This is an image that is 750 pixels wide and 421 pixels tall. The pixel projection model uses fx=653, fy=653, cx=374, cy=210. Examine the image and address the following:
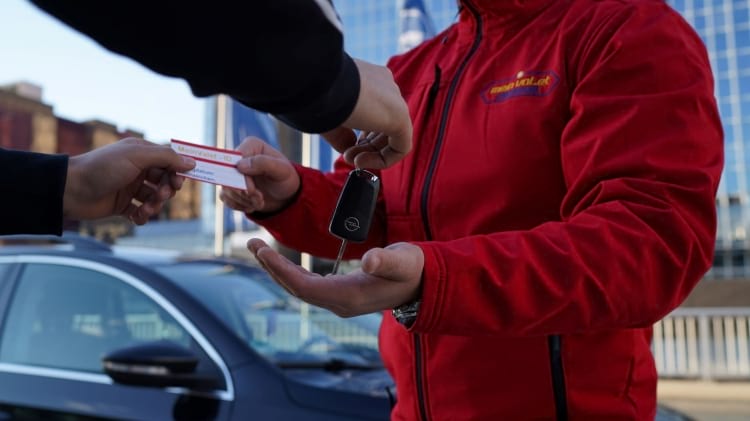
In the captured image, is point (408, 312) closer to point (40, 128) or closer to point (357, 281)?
point (357, 281)

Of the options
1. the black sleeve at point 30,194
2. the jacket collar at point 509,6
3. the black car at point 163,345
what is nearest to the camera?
the black sleeve at point 30,194

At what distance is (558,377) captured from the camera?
119 cm

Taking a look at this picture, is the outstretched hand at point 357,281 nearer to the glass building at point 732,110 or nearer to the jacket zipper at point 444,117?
the jacket zipper at point 444,117

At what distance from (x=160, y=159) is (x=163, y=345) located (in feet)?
4.41

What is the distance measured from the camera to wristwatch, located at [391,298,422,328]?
0.93 metres

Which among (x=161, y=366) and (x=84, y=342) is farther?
(x=84, y=342)

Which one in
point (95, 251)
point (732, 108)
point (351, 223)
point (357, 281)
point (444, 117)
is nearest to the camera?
point (357, 281)

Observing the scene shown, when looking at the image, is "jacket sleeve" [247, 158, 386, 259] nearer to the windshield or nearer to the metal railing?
the windshield

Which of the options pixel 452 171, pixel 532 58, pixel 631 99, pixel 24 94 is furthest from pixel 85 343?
pixel 24 94

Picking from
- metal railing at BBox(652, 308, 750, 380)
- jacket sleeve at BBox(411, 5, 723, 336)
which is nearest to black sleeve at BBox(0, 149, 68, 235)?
jacket sleeve at BBox(411, 5, 723, 336)

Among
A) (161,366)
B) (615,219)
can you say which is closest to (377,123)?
(615,219)

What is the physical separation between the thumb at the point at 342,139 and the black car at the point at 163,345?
1.28m

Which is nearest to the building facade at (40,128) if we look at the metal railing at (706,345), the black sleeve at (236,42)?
the black sleeve at (236,42)

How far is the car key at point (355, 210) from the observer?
1149 mm
